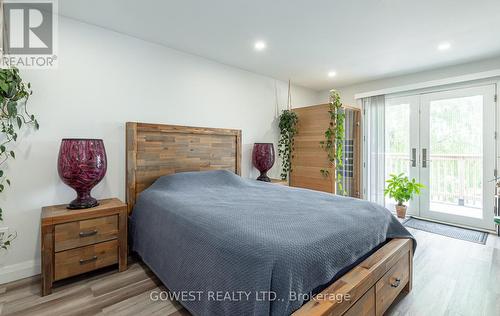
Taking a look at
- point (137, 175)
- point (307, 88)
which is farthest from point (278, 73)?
point (137, 175)

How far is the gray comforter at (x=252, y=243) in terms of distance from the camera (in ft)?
3.39

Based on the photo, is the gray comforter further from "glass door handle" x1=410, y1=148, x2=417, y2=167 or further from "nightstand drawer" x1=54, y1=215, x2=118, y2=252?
"glass door handle" x1=410, y1=148, x2=417, y2=167

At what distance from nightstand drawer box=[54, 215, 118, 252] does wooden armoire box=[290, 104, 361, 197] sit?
113 inches

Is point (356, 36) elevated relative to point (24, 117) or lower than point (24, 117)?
elevated

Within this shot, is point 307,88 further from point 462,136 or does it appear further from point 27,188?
point 27,188

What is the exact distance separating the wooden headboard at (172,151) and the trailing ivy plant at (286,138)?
3.25 ft

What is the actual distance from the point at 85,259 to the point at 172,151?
A: 1.31m

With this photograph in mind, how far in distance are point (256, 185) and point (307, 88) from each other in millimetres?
2758

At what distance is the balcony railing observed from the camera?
3297 millimetres

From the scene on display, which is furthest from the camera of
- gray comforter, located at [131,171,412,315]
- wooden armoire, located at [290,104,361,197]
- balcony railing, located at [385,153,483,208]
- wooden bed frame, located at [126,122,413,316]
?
wooden armoire, located at [290,104,361,197]

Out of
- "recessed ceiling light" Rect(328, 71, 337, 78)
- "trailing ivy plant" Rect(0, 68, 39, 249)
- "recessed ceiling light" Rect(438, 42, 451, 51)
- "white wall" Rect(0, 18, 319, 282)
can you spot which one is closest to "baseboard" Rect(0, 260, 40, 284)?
"white wall" Rect(0, 18, 319, 282)

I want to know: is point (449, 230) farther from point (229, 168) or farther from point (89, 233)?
point (89, 233)

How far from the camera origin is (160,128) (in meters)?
2.64

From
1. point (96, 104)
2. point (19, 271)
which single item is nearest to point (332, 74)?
point (96, 104)
